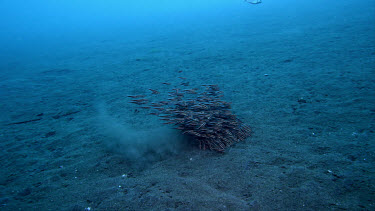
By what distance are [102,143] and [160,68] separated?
6486mm

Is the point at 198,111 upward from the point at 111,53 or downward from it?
downward

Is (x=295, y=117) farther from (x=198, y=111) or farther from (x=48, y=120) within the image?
(x=48, y=120)

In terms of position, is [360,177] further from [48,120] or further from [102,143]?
[48,120]

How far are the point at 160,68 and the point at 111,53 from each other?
6.89 meters

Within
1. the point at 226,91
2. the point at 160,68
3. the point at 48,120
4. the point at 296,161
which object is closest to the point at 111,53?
the point at 160,68

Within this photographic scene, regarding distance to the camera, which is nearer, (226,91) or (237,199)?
(237,199)

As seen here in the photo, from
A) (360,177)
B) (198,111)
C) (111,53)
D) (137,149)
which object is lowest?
(360,177)

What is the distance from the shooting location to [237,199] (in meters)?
2.97

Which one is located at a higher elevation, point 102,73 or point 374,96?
point 102,73

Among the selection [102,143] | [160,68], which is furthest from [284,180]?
[160,68]

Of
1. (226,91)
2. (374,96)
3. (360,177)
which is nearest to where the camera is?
(360,177)

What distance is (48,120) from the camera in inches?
252

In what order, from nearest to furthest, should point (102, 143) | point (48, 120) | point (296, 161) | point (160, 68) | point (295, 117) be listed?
point (296, 161), point (102, 143), point (295, 117), point (48, 120), point (160, 68)

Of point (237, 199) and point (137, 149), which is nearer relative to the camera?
point (237, 199)
